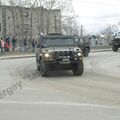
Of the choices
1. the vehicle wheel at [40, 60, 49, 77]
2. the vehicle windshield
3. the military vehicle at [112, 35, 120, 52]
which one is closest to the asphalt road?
the vehicle wheel at [40, 60, 49, 77]

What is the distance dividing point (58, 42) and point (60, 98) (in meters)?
7.76

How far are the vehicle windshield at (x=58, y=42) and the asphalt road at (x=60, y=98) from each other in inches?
71.7

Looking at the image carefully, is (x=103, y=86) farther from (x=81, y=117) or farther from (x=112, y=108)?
(x=81, y=117)

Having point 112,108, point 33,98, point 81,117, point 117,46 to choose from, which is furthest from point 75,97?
point 117,46

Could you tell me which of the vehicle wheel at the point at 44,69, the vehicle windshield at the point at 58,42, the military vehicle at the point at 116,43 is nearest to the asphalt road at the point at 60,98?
the vehicle wheel at the point at 44,69

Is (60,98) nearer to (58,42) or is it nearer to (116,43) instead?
(58,42)

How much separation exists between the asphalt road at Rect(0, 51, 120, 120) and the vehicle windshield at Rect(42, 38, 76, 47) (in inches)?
71.7

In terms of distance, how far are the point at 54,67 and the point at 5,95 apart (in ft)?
19.1

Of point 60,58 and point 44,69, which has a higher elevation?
point 60,58

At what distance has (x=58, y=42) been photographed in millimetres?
19703

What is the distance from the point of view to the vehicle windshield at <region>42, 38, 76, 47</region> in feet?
64.2

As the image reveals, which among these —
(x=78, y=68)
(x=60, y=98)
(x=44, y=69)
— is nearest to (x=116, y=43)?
(x=78, y=68)

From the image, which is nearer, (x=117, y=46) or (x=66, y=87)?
(x=66, y=87)

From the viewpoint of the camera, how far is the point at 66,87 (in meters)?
14.8
